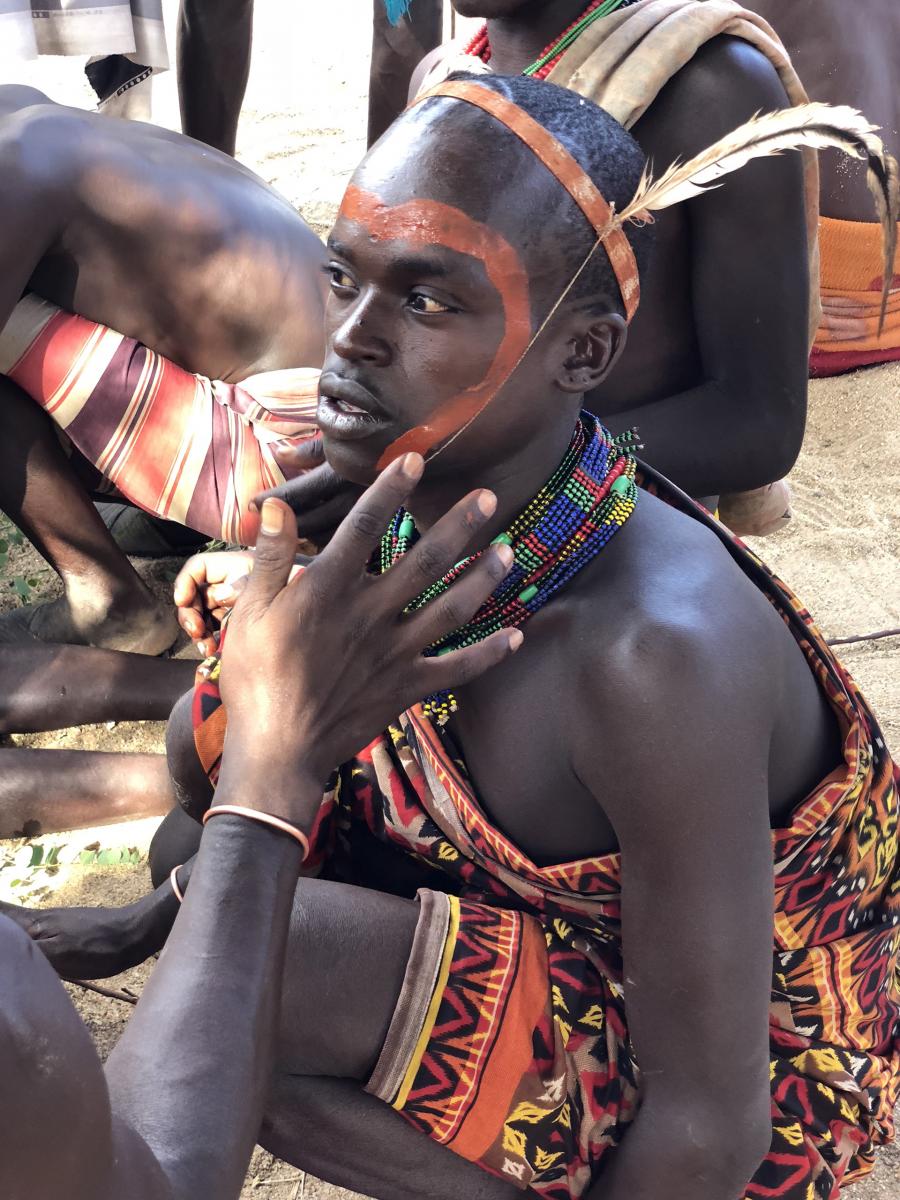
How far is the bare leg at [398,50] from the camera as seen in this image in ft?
13.5

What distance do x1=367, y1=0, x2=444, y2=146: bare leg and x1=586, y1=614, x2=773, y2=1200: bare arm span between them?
324 centimetres

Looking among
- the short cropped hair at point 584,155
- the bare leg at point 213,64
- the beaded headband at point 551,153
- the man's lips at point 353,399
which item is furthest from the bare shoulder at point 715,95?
the bare leg at point 213,64

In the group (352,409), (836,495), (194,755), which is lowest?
(836,495)

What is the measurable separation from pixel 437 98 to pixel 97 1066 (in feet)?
3.31

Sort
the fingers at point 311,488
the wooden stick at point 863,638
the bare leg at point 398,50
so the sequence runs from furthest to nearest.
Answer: the bare leg at point 398,50, the wooden stick at point 863,638, the fingers at point 311,488

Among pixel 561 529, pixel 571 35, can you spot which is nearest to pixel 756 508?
pixel 571 35

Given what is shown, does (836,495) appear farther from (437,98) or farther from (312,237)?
(437,98)

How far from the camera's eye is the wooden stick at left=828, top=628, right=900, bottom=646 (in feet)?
9.70

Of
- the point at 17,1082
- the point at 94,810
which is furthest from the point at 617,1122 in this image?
the point at 94,810

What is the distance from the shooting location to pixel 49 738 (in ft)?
8.91

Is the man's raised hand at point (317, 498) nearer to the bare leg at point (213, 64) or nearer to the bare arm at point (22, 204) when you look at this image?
the bare arm at point (22, 204)

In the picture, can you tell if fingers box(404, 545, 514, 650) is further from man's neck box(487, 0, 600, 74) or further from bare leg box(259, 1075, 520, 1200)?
man's neck box(487, 0, 600, 74)

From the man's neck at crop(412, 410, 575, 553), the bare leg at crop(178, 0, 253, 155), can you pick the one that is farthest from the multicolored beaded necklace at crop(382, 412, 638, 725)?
the bare leg at crop(178, 0, 253, 155)

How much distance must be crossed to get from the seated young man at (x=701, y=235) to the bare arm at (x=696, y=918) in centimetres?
74
